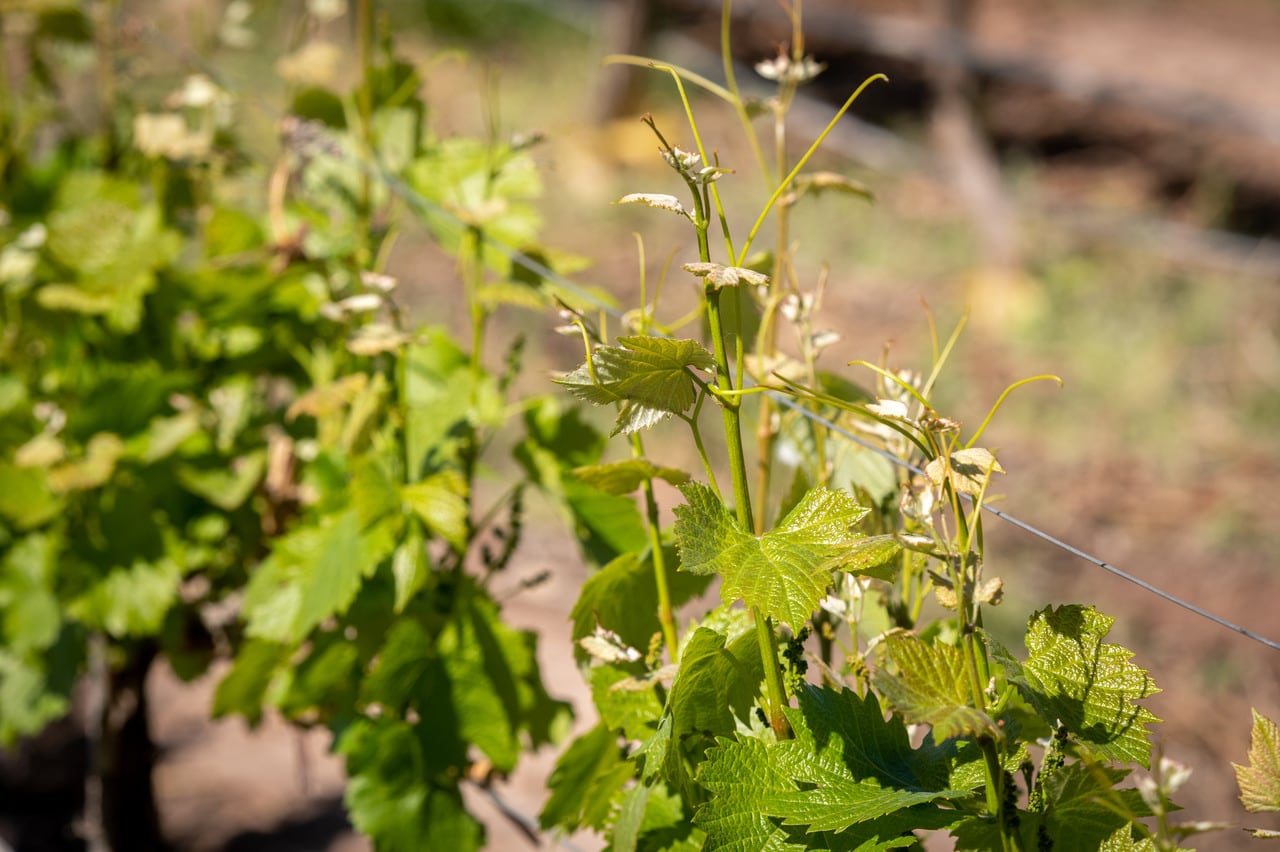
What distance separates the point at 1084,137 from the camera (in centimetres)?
634

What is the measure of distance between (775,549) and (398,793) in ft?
1.88

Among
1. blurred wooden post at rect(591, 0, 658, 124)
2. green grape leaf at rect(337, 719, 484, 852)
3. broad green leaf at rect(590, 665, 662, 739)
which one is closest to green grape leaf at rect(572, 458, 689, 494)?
broad green leaf at rect(590, 665, 662, 739)

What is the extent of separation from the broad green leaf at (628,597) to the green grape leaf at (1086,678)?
32cm

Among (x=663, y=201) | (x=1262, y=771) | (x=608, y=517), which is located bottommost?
(x=608, y=517)

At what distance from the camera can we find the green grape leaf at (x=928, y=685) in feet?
2.08

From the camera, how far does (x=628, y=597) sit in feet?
3.07

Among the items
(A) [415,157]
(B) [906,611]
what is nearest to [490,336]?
(A) [415,157]

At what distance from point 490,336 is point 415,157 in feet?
8.75

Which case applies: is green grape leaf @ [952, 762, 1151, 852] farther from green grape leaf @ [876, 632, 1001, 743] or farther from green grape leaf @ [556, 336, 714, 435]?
green grape leaf @ [556, 336, 714, 435]

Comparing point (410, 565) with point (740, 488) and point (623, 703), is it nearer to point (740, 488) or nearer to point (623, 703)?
point (623, 703)

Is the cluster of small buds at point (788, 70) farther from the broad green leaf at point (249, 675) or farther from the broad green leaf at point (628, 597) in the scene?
the broad green leaf at point (249, 675)

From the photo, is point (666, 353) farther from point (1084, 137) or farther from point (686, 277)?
point (1084, 137)

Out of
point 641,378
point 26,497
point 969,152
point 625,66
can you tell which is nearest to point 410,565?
point 641,378

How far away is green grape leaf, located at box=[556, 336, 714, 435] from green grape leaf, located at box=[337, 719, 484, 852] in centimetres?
53
